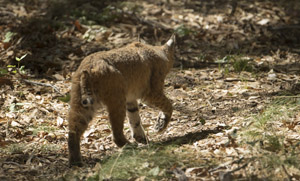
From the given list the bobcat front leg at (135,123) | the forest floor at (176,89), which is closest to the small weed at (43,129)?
the forest floor at (176,89)

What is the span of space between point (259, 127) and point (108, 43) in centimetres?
565

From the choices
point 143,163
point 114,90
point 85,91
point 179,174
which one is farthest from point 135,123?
point 179,174

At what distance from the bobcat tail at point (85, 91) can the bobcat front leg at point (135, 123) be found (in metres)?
1.37

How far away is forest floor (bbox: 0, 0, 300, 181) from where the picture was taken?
4.86 metres

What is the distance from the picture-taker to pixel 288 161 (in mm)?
4516

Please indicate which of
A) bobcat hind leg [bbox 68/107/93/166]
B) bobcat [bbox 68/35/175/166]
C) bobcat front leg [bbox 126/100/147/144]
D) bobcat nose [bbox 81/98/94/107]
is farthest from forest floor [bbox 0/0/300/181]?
bobcat nose [bbox 81/98/94/107]

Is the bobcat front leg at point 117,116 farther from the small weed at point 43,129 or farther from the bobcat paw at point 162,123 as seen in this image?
the small weed at point 43,129

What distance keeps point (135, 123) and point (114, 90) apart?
129 cm

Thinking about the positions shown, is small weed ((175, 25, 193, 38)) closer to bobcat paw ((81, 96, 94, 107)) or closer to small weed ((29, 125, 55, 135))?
small weed ((29, 125, 55, 135))

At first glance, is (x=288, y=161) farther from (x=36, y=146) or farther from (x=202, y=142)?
(x=36, y=146)

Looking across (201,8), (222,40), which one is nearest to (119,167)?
(222,40)

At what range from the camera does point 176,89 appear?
28.0 ft

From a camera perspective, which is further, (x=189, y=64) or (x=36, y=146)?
(x=189, y=64)

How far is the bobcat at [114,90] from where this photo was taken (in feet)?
17.3
